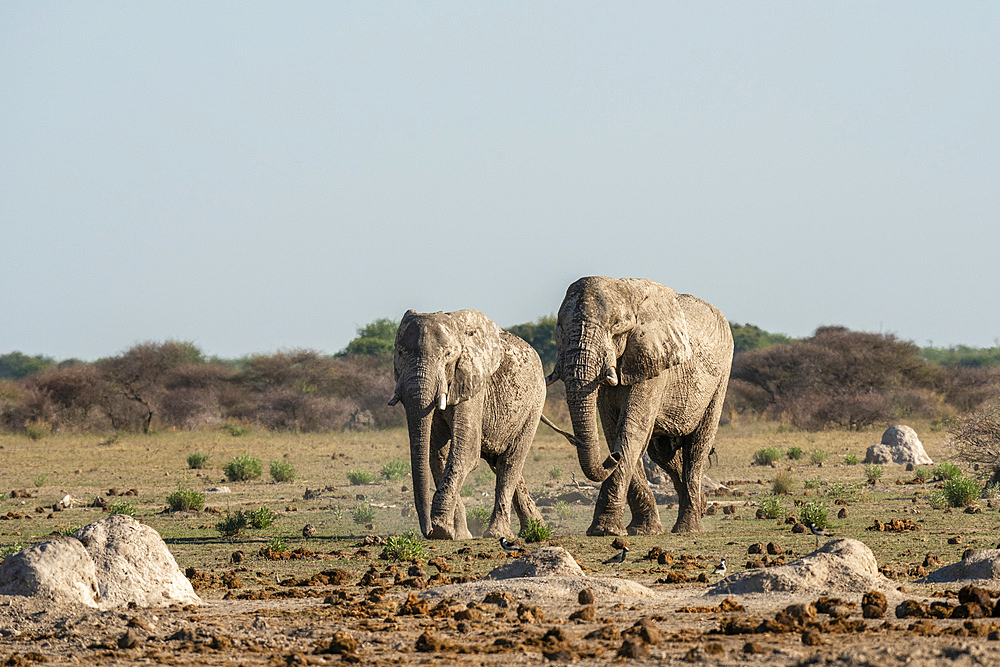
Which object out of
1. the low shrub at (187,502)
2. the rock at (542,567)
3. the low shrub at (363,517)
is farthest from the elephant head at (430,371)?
the low shrub at (187,502)

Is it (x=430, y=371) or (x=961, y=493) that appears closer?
(x=430, y=371)

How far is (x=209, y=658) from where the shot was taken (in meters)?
7.72

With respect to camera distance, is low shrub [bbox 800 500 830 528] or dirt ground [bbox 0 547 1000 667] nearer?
dirt ground [bbox 0 547 1000 667]

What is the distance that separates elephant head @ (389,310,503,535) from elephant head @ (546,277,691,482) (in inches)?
38.7

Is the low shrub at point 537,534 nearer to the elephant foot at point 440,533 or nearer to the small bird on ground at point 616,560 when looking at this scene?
the elephant foot at point 440,533

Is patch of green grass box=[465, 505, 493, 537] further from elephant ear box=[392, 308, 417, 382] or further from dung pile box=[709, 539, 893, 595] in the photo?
dung pile box=[709, 539, 893, 595]

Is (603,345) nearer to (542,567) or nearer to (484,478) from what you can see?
(542,567)

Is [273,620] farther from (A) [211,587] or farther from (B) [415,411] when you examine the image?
(B) [415,411]

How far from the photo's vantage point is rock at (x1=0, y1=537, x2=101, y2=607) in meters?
9.21

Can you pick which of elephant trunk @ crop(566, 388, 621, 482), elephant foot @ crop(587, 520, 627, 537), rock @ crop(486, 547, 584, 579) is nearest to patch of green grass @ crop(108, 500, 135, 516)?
elephant foot @ crop(587, 520, 627, 537)

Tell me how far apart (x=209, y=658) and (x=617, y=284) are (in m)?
7.64

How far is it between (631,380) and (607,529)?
1725 millimetres

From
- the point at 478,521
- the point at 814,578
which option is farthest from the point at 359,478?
the point at 814,578

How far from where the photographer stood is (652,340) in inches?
551
